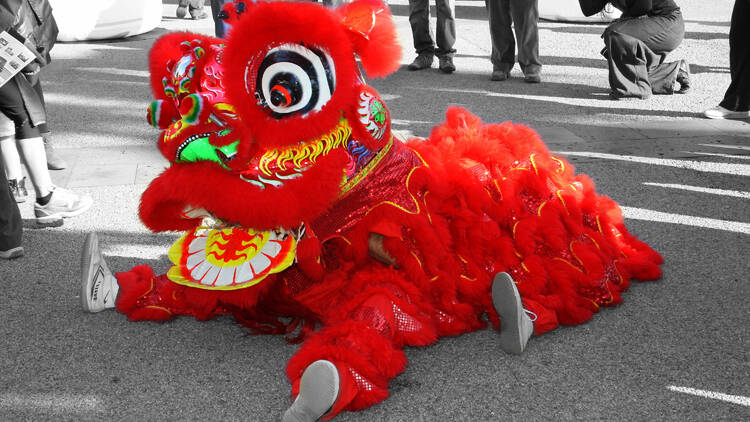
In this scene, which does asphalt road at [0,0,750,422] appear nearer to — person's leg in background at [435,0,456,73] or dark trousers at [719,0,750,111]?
dark trousers at [719,0,750,111]

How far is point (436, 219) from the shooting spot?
9.25 feet

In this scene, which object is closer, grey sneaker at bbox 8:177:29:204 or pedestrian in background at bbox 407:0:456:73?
grey sneaker at bbox 8:177:29:204

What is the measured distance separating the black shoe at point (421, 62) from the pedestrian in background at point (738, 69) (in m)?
2.49

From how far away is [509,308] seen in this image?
2637 mm

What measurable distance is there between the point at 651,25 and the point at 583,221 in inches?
130

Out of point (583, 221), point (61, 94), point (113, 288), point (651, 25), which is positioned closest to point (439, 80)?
point (651, 25)

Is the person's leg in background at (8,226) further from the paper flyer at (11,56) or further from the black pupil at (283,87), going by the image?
the black pupil at (283,87)

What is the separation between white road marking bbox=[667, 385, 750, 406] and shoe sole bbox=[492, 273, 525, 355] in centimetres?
51

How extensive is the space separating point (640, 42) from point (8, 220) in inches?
178

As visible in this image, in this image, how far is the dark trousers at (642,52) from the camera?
5.82 metres

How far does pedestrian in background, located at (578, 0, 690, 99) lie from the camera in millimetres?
5820

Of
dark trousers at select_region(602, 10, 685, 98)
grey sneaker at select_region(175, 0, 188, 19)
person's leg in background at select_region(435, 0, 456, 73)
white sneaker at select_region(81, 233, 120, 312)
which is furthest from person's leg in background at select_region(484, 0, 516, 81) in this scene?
white sneaker at select_region(81, 233, 120, 312)

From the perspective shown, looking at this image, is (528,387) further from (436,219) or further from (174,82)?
(174,82)

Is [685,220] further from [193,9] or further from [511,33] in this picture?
[193,9]
